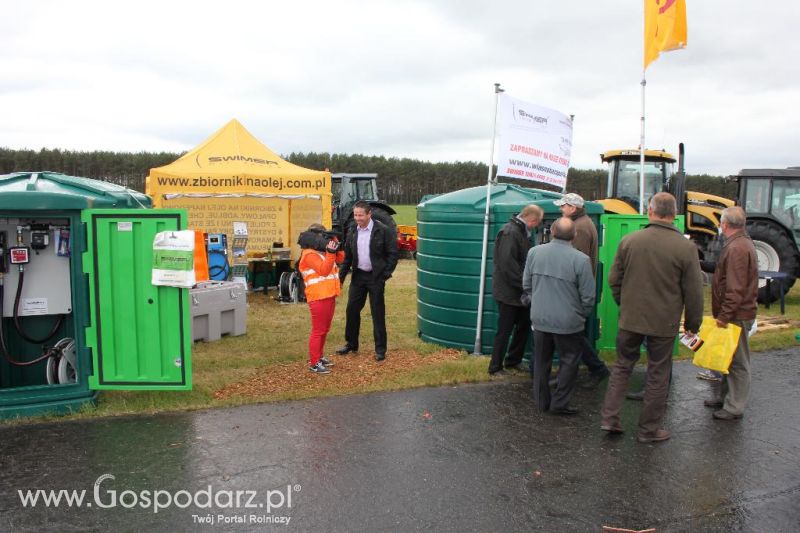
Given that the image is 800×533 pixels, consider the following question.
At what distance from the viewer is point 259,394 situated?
6.27 meters

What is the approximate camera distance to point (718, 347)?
5.45 meters

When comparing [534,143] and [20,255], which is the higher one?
[534,143]

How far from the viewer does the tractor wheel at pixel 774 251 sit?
12156 millimetres

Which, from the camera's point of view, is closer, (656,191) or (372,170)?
(656,191)

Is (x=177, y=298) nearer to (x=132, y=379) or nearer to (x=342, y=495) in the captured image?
(x=132, y=379)

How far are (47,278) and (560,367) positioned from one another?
4.69m

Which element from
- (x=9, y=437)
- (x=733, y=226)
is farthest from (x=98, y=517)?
(x=733, y=226)

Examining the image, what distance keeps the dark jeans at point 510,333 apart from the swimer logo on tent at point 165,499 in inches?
121

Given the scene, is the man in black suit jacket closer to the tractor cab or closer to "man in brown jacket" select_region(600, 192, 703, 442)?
"man in brown jacket" select_region(600, 192, 703, 442)

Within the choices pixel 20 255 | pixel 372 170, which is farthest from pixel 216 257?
pixel 372 170

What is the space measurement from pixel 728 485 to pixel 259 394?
397cm

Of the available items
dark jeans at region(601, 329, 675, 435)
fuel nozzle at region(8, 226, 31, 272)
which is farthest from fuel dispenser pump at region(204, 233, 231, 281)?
dark jeans at region(601, 329, 675, 435)

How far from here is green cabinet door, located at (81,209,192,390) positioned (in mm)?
5684

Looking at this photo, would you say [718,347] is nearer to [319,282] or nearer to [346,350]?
[319,282]
